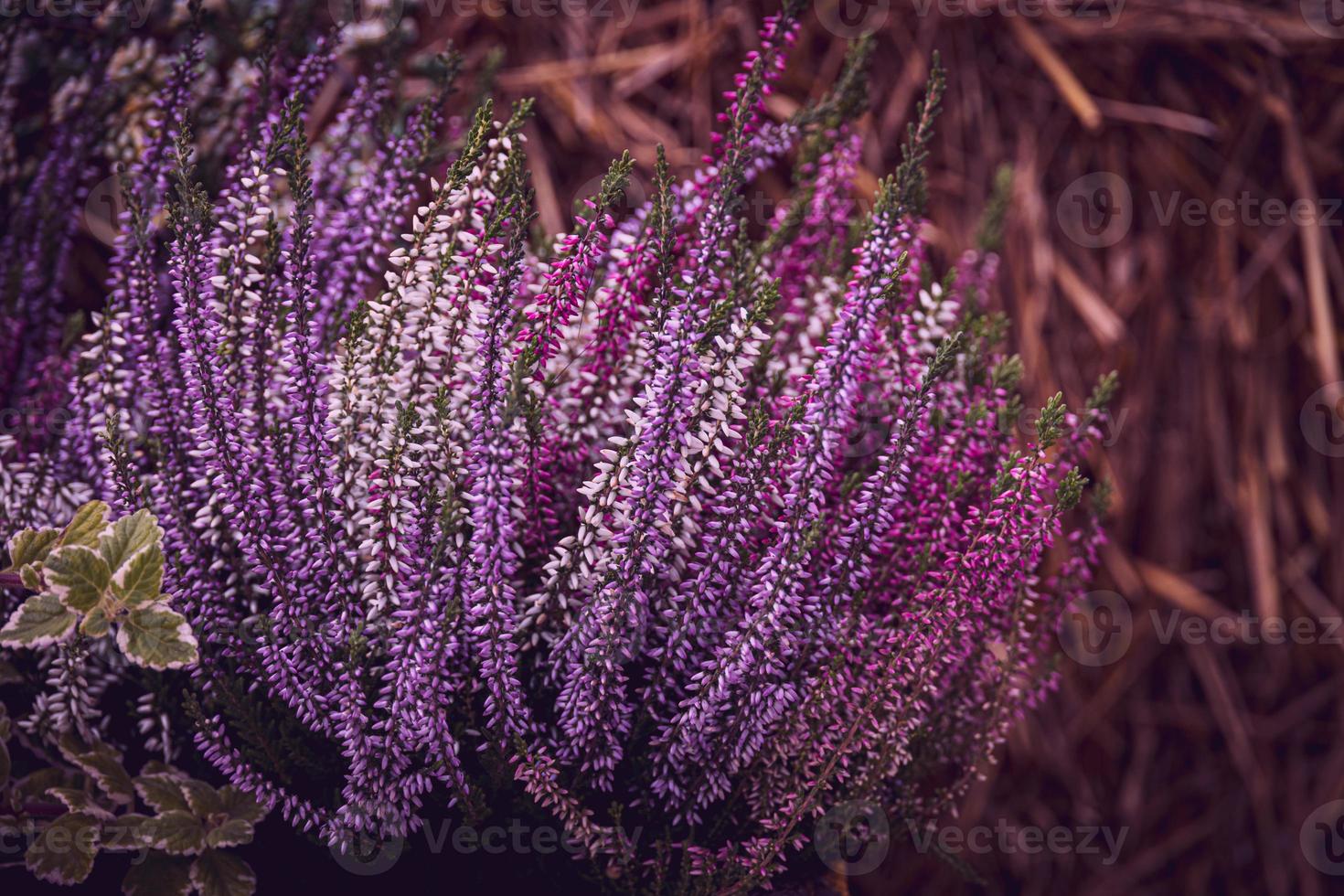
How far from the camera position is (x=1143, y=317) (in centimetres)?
142

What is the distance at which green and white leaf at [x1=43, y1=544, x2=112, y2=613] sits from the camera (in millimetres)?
509

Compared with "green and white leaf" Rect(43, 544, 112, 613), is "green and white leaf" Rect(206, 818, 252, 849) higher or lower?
lower

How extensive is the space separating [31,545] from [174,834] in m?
0.17

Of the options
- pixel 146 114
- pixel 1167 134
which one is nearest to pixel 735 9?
pixel 1167 134

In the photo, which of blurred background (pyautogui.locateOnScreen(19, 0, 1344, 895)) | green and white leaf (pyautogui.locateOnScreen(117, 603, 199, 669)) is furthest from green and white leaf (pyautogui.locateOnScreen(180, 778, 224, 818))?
blurred background (pyautogui.locateOnScreen(19, 0, 1344, 895))

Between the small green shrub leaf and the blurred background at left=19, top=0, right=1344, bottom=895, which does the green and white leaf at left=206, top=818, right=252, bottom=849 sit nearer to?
the small green shrub leaf

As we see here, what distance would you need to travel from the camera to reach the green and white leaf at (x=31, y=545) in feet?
1.77

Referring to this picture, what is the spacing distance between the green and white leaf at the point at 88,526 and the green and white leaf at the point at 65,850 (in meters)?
0.16

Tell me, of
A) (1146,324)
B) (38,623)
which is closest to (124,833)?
(38,623)

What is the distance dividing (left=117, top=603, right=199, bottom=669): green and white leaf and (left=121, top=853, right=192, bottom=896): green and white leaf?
151mm

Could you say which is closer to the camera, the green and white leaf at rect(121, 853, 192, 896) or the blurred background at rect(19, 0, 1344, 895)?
the green and white leaf at rect(121, 853, 192, 896)

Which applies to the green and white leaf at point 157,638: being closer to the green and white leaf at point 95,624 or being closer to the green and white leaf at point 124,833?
the green and white leaf at point 95,624

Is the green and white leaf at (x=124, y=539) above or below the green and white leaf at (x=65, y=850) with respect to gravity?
above

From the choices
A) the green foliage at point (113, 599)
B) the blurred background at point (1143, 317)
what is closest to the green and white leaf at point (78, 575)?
the green foliage at point (113, 599)
